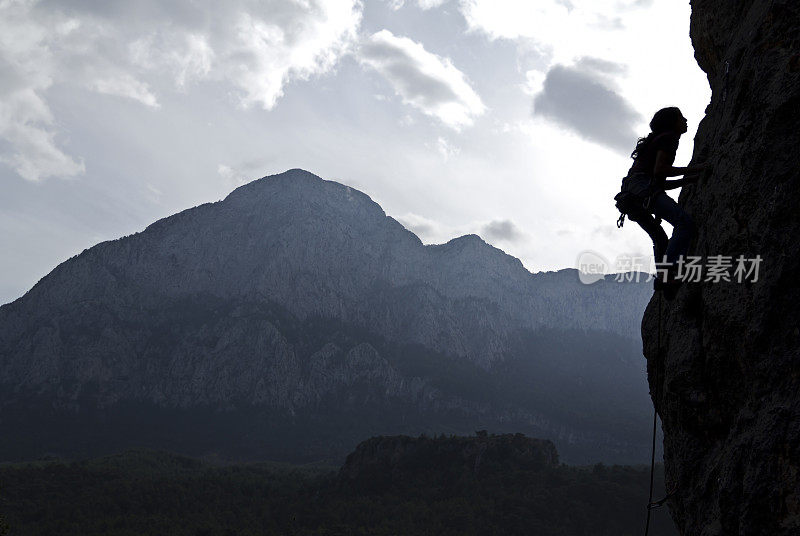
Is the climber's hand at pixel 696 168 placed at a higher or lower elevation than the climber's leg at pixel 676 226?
higher

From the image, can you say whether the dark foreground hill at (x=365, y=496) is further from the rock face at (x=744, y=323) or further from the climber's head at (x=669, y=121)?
the climber's head at (x=669, y=121)

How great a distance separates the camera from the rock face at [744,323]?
6.83 metres

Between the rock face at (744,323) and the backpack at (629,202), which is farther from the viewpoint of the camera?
the backpack at (629,202)

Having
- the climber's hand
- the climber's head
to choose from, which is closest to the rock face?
the climber's hand

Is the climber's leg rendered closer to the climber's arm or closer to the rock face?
the rock face

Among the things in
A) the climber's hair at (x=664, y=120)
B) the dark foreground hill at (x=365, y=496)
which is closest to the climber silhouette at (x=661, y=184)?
the climber's hair at (x=664, y=120)

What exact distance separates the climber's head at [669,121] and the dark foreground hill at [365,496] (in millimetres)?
79590

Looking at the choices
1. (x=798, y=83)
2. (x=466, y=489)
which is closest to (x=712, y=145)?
(x=798, y=83)

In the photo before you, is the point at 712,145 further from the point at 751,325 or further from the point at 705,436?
the point at 705,436

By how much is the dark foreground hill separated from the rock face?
77951 mm

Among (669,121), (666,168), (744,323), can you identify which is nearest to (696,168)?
(666,168)

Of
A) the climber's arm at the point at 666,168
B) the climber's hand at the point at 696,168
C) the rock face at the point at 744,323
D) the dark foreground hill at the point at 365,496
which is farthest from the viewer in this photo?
the dark foreground hill at the point at 365,496

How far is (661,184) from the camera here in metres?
9.72

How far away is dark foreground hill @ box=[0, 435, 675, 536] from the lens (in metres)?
84.7
